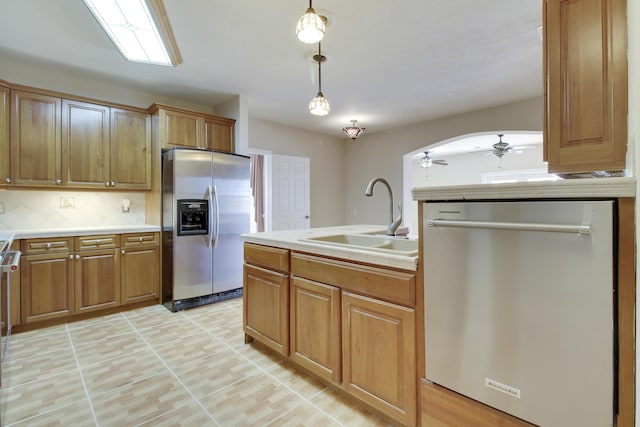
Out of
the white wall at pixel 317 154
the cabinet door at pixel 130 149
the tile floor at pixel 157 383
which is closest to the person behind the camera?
the tile floor at pixel 157 383

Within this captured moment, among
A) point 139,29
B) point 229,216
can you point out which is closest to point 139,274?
point 229,216

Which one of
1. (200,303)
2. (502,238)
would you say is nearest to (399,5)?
(502,238)

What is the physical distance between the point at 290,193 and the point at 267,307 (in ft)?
11.2

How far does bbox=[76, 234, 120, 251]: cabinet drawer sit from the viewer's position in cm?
301

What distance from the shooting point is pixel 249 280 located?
93.4 inches

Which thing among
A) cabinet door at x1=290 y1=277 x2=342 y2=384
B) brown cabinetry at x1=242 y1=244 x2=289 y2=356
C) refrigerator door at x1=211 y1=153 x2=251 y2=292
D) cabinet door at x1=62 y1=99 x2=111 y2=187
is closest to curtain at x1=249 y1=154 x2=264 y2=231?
refrigerator door at x1=211 y1=153 x2=251 y2=292

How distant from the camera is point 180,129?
361cm

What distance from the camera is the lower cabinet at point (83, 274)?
2.77 metres

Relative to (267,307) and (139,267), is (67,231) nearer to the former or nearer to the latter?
(139,267)

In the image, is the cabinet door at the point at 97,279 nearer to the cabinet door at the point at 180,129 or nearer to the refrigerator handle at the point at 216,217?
the refrigerator handle at the point at 216,217

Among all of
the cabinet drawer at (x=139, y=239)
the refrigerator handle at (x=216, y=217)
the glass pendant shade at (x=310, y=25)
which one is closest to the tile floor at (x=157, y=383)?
the cabinet drawer at (x=139, y=239)

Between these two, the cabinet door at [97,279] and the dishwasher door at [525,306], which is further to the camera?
the cabinet door at [97,279]

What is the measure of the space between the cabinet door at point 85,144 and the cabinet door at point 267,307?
87.9 inches

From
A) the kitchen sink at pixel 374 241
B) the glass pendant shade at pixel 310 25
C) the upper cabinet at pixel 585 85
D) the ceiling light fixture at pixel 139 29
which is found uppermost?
the ceiling light fixture at pixel 139 29
